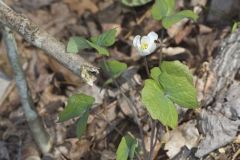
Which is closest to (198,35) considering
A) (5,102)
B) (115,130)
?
(115,130)

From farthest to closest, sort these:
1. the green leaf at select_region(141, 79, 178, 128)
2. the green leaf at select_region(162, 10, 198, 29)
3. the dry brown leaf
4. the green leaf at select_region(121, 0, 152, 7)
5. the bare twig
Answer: the dry brown leaf < the green leaf at select_region(121, 0, 152, 7) < the bare twig < the green leaf at select_region(162, 10, 198, 29) < the green leaf at select_region(141, 79, 178, 128)

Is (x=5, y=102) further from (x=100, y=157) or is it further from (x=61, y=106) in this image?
(x=100, y=157)

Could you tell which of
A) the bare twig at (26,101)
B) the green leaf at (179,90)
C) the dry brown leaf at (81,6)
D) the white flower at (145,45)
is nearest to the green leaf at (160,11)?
the white flower at (145,45)

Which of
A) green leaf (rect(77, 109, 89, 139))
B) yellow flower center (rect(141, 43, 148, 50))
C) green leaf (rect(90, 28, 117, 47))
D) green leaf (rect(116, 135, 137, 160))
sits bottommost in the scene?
green leaf (rect(116, 135, 137, 160))

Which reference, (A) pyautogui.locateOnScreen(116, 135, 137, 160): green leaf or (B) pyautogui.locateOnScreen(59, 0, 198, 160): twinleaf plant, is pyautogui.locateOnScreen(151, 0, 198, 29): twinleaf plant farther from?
(A) pyautogui.locateOnScreen(116, 135, 137, 160): green leaf

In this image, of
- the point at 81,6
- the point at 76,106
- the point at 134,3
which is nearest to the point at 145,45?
the point at 76,106

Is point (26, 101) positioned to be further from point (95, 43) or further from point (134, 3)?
point (134, 3)

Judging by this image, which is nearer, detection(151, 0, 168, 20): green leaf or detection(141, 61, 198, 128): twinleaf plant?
detection(141, 61, 198, 128): twinleaf plant

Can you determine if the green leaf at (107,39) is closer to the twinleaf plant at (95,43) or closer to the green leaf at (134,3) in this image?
the twinleaf plant at (95,43)

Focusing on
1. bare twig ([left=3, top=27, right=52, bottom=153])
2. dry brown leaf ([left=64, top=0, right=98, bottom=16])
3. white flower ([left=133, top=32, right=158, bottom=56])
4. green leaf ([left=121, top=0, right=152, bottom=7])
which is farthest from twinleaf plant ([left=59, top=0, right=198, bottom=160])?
dry brown leaf ([left=64, top=0, right=98, bottom=16])
